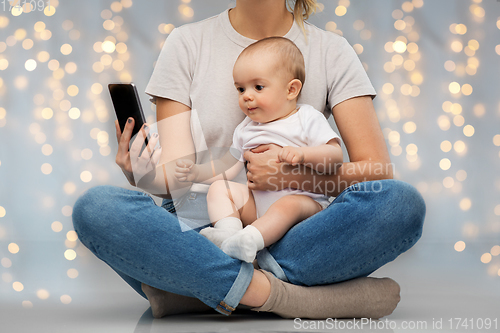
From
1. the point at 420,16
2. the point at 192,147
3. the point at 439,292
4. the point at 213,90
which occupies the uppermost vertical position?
the point at 420,16

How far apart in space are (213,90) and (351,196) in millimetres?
497

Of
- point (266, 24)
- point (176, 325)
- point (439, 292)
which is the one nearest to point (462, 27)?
point (266, 24)

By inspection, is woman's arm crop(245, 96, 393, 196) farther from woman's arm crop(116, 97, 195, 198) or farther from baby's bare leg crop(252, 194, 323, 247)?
woman's arm crop(116, 97, 195, 198)

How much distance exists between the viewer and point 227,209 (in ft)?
3.67

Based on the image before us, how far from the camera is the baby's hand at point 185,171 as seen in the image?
1.16 m

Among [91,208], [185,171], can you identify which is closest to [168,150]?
[185,171]

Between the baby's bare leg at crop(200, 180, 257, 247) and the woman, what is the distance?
2.1 inches

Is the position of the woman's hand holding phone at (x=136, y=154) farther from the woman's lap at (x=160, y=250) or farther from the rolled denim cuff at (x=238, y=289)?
the rolled denim cuff at (x=238, y=289)

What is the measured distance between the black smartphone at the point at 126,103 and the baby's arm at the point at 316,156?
0.31 metres

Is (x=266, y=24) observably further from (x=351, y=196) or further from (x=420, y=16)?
(x=420, y=16)

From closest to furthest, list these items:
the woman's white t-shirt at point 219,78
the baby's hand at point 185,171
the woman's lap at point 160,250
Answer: the woman's lap at point 160,250 → the baby's hand at point 185,171 → the woman's white t-shirt at point 219,78

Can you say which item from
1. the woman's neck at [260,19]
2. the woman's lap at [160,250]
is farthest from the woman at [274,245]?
the woman's neck at [260,19]

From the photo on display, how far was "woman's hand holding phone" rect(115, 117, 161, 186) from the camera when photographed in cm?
106

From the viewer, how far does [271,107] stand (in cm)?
Answer: 119
